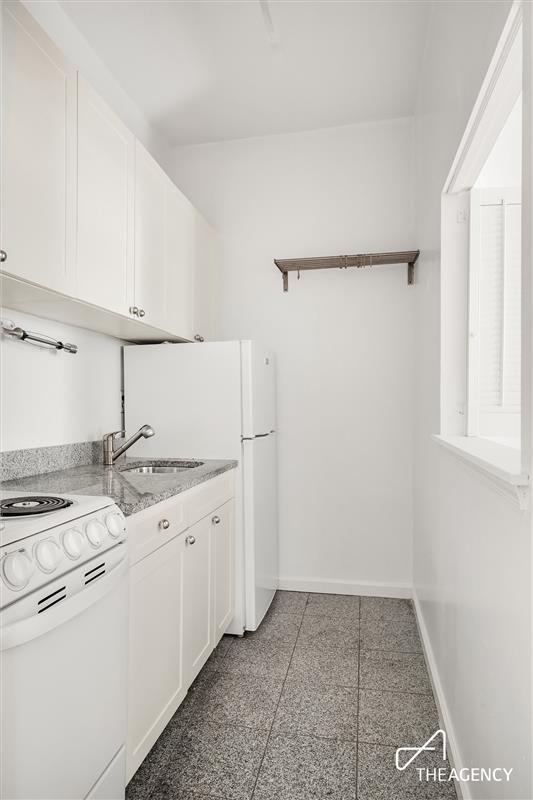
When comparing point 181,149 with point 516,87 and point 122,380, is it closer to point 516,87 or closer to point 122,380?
point 122,380

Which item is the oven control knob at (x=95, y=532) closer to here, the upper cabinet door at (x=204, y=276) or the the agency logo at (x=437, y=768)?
the the agency logo at (x=437, y=768)

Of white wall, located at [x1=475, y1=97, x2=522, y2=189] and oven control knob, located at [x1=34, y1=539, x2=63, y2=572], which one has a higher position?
white wall, located at [x1=475, y1=97, x2=522, y2=189]

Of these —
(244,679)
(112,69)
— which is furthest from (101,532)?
(112,69)

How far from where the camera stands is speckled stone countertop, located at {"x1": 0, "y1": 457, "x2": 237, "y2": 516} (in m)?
1.55

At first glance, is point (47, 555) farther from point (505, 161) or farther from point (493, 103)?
point (505, 161)

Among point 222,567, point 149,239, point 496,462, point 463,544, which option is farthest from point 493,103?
point 222,567

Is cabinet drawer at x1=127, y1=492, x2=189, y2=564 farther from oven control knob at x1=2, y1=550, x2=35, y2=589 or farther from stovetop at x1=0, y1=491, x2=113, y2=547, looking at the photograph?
oven control knob at x1=2, y1=550, x2=35, y2=589

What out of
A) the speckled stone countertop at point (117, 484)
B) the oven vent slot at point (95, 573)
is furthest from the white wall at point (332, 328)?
the oven vent slot at point (95, 573)

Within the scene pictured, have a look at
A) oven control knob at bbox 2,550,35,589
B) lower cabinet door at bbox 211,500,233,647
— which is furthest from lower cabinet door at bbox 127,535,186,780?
oven control knob at bbox 2,550,35,589

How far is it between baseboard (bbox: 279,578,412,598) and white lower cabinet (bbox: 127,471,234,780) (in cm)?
87

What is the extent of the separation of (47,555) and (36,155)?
1.16 meters

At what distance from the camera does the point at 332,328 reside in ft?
10.3

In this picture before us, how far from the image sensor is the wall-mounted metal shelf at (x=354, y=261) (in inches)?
112

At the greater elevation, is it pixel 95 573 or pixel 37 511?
pixel 37 511
